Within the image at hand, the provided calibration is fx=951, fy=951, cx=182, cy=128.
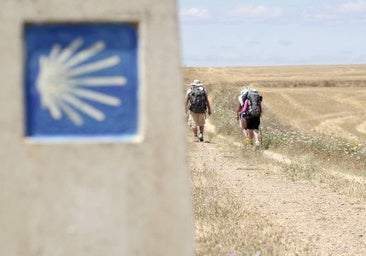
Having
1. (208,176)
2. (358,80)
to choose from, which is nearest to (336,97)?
(358,80)

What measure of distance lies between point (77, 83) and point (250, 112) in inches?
512

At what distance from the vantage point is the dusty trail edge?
8922 millimetres

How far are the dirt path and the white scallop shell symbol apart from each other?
11.7 feet

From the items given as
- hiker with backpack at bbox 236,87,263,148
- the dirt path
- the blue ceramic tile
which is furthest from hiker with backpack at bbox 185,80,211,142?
the blue ceramic tile

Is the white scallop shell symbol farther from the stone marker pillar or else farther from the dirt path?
the dirt path

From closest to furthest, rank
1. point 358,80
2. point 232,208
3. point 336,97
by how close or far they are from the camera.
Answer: point 232,208
point 336,97
point 358,80

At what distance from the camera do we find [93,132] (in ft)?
15.8

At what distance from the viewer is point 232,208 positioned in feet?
32.1

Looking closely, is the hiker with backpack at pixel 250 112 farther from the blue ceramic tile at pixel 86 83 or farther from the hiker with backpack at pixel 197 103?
the blue ceramic tile at pixel 86 83

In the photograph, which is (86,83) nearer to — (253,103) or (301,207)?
(301,207)

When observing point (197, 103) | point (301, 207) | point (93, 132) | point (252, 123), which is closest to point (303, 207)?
point (301, 207)

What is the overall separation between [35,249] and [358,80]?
273 ft

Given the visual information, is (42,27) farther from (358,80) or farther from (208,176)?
(358,80)

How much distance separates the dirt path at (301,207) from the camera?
8906 mm
